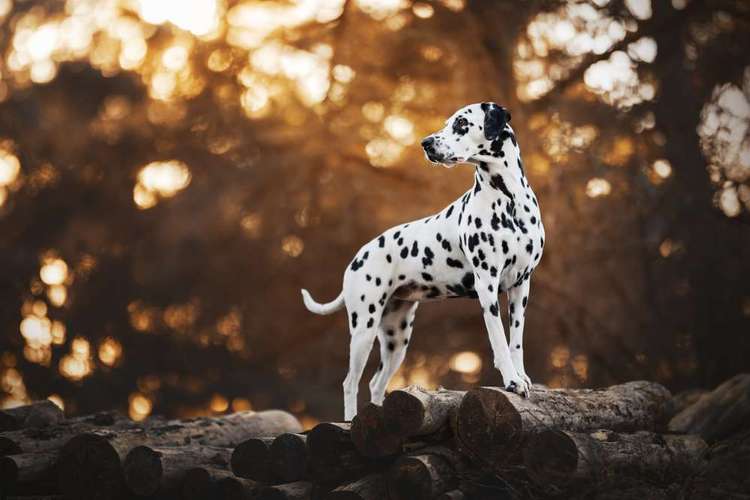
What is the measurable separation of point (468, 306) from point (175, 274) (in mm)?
4913

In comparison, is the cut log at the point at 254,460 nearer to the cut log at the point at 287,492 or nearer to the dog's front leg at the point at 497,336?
the cut log at the point at 287,492

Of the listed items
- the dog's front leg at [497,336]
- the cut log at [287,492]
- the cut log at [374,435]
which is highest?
the dog's front leg at [497,336]

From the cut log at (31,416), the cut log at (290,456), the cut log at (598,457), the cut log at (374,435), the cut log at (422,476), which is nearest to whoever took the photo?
the cut log at (598,457)

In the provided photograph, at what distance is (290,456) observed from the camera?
6.20m

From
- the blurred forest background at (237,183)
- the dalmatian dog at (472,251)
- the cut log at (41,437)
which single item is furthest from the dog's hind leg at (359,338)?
the blurred forest background at (237,183)

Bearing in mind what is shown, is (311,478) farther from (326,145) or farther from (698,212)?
(326,145)

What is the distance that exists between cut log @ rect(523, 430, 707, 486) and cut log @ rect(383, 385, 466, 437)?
0.60 metres

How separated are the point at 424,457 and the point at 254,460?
50.8 inches

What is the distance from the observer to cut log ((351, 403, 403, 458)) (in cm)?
582

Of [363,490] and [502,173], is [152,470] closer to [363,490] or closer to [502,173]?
[363,490]

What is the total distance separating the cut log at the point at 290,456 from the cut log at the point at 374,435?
49 cm

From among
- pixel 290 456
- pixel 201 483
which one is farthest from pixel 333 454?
pixel 201 483

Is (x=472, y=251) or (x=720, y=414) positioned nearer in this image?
(x=472, y=251)

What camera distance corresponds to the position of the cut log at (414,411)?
5.71 meters
